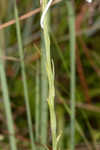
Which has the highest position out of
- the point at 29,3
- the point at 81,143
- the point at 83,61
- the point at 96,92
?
the point at 29,3

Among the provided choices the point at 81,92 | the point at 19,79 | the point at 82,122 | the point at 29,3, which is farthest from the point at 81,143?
the point at 29,3

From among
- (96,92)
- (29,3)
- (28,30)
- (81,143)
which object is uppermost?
(29,3)

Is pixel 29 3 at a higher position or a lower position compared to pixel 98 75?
higher

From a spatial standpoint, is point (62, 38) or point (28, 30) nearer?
point (28, 30)

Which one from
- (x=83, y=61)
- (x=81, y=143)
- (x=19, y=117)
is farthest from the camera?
(x=83, y=61)

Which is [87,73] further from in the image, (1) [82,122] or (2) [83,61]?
(1) [82,122]

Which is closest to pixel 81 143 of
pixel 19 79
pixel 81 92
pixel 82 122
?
pixel 82 122

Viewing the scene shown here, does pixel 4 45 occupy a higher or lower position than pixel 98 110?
higher

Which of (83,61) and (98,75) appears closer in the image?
(98,75)

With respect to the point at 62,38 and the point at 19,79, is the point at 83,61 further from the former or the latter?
the point at 19,79

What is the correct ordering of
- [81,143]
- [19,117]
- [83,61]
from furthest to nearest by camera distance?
[83,61] < [19,117] < [81,143]
